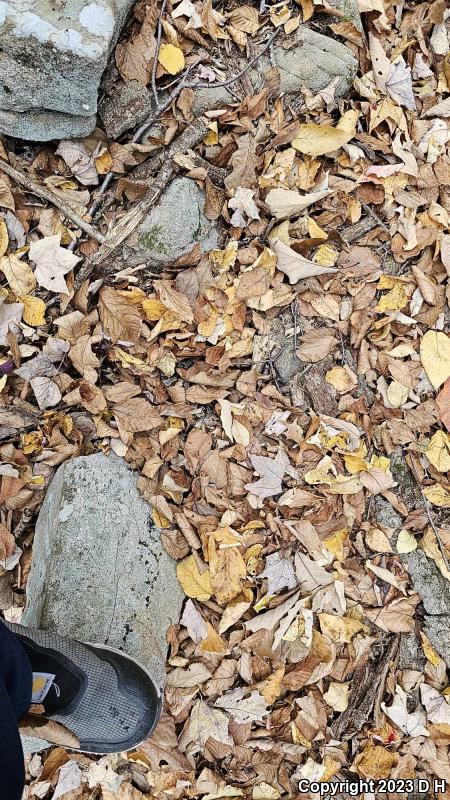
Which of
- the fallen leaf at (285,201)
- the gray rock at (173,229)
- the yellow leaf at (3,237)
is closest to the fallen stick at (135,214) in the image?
the gray rock at (173,229)

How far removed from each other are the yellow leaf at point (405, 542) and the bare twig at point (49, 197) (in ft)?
5.53

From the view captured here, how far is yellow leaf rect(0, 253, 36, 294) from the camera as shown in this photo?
2.48 meters

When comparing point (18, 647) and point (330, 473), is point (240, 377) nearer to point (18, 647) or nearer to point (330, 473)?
point (330, 473)

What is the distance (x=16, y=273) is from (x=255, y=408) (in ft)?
3.49

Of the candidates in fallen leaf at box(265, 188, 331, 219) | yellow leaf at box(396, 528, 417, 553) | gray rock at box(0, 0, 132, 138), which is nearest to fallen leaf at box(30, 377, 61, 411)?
gray rock at box(0, 0, 132, 138)

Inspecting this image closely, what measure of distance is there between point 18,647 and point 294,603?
3.56ft

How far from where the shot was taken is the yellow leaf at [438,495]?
2.68m

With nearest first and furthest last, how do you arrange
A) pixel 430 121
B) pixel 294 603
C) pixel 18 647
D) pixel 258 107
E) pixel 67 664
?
1. pixel 18 647
2. pixel 67 664
3. pixel 294 603
4. pixel 258 107
5. pixel 430 121

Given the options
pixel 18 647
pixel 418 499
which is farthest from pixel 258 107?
pixel 18 647

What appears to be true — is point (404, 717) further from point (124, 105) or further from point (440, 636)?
point (124, 105)

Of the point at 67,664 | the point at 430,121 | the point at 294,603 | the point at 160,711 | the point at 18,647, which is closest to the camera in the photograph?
the point at 18,647

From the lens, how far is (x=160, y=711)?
2.30 metres

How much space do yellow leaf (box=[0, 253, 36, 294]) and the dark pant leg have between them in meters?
1.27

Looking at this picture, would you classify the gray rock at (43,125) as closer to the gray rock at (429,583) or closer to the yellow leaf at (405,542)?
the yellow leaf at (405,542)
